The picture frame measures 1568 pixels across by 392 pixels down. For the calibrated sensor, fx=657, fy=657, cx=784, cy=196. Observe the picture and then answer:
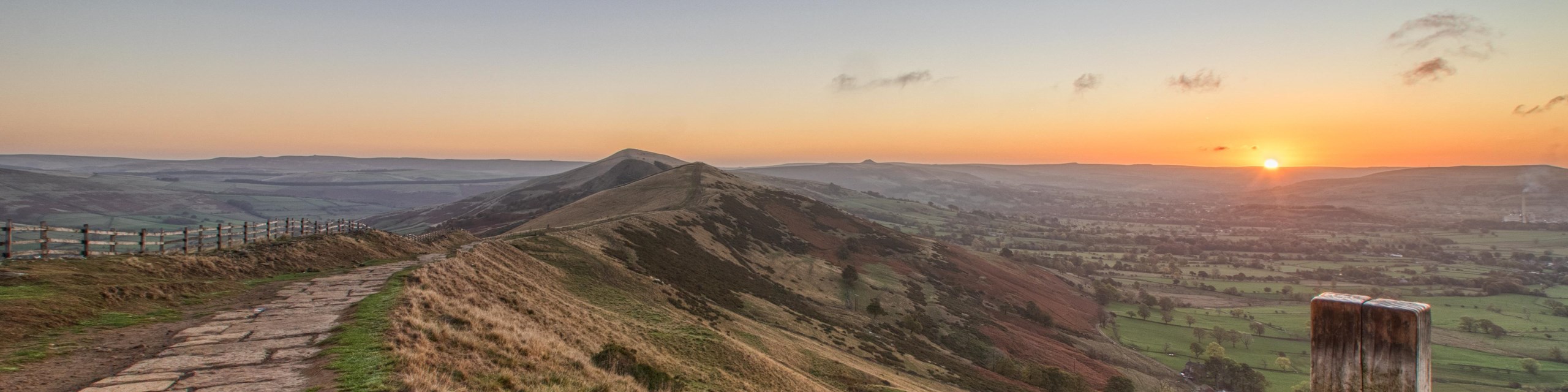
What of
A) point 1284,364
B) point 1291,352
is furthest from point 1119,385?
point 1291,352

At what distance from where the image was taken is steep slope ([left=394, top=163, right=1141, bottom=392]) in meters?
18.7

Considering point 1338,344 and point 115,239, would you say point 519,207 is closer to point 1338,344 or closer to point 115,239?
point 115,239

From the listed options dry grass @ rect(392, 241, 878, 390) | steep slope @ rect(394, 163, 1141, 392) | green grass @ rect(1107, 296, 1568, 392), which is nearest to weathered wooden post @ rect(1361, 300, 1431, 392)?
dry grass @ rect(392, 241, 878, 390)

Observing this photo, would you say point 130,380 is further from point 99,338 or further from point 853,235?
point 853,235

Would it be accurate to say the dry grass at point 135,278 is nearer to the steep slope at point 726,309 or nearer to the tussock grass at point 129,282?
the tussock grass at point 129,282

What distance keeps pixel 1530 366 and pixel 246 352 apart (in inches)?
5498

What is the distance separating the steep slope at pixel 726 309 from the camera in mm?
18688

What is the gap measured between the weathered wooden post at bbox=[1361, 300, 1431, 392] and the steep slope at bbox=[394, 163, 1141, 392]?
1368cm

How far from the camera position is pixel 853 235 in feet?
358

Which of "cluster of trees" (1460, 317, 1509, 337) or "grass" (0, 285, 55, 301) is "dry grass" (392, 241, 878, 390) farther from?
"cluster of trees" (1460, 317, 1509, 337)

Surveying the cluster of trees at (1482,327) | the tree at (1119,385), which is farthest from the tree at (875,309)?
the cluster of trees at (1482,327)

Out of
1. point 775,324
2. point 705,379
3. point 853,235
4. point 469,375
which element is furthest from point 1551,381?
point 469,375

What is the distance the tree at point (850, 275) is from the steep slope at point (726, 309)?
0.71 metres

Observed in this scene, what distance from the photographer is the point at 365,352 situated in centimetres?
1408
